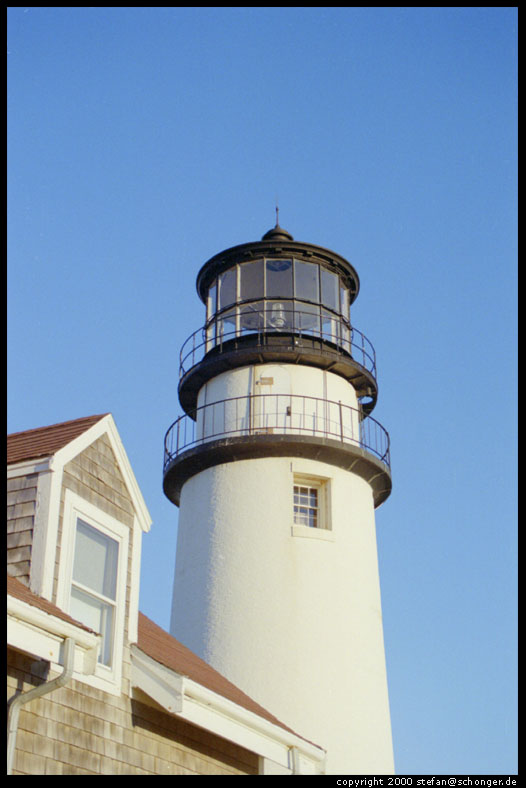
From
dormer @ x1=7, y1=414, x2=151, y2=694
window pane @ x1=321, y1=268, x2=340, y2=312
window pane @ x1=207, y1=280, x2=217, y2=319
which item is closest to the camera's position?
dormer @ x1=7, y1=414, x2=151, y2=694

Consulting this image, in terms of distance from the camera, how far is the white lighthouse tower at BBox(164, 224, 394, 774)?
18078mm

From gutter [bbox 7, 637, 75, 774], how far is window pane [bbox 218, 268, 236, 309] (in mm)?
14254

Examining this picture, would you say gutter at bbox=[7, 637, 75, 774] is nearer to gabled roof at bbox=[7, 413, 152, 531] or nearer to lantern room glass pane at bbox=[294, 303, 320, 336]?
gabled roof at bbox=[7, 413, 152, 531]

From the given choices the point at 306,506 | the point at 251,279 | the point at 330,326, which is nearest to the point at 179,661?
the point at 306,506

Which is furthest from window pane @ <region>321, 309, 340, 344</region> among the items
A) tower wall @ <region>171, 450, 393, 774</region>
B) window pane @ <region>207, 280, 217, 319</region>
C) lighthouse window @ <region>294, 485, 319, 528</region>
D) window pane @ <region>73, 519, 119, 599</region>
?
window pane @ <region>73, 519, 119, 599</region>

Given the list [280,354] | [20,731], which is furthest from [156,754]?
[280,354]

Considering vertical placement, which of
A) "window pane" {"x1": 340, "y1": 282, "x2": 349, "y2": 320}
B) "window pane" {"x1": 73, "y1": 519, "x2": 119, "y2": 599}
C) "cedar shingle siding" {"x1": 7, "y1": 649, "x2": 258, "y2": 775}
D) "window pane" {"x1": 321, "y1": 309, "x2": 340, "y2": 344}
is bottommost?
"cedar shingle siding" {"x1": 7, "y1": 649, "x2": 258, "y2": 775}

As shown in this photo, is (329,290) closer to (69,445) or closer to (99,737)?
(69,445)

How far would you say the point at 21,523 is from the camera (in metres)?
9.73

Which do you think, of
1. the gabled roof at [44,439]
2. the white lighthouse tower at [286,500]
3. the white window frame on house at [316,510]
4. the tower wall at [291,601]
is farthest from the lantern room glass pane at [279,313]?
the gabled roof at [44,439]

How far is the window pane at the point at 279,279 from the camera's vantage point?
22.0 meters

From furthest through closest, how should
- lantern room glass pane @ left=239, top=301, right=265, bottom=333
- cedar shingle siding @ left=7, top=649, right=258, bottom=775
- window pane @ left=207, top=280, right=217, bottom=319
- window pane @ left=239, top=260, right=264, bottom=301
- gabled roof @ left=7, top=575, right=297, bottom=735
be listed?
window pane @ left=207, top=280, right=217, bottom=319
window pane @ left=239, top=260, right=264, bottom=301
lantern room glass pane @ left=239, top=301, right=265, bottom=333
gabled roof @ left=7, top=575, right=297, bottom=735
cedar shingle siding @ left=7, top=649, right=258, bottom=775

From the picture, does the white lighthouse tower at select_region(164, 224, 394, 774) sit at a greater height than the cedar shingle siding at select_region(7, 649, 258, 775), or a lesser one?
greater
